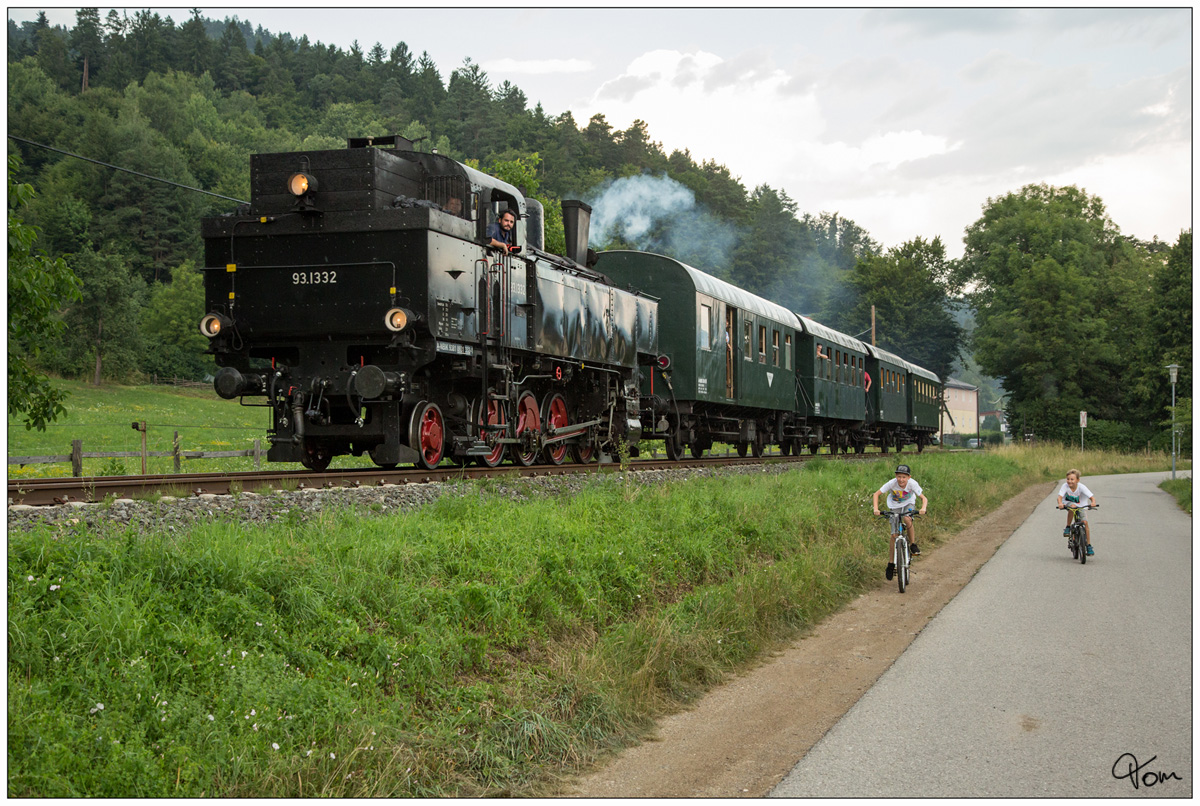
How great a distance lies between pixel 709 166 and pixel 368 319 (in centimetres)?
9836

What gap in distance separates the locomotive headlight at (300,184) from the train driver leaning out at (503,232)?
2.45 metres

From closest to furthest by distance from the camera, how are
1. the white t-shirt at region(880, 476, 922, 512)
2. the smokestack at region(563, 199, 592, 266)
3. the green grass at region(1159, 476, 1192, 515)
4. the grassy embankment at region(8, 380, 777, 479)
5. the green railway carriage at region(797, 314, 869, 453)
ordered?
the white t-shirt at region(880, 476, 922, 512), the smokestack at region(563, 199, 592, 266), the green grass at region(1159, 476, 1192, 515), the grassy embankment at region(8, 380, 777, 479), the green railway carriage at region(797, 314, 869, 453)

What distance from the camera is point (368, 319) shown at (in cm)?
1195

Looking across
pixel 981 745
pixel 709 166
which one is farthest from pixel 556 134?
pixel 981 745

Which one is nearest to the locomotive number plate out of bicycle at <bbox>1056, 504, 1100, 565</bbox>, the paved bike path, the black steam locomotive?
the black steam locomotive

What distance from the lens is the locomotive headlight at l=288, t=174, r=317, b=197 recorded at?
470 inches

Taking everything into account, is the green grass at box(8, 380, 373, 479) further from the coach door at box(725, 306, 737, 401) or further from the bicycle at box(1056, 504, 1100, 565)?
the bicycle at box(1056, 504, 1100, 565)

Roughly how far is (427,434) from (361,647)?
23.3ft

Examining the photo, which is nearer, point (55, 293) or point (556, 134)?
point (55, 293)

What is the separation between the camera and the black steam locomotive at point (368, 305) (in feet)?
39.1

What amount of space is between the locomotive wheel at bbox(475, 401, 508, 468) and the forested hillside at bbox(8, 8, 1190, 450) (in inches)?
1346

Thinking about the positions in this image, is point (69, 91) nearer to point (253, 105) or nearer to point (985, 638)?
point (253, 105)

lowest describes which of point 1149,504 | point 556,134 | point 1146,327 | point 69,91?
point 1149,504

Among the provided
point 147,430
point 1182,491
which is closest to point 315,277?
point 1182,491
